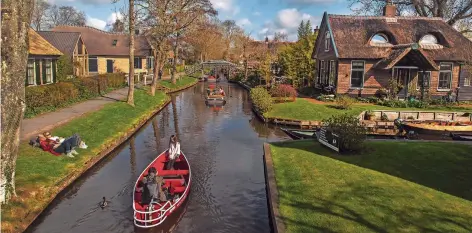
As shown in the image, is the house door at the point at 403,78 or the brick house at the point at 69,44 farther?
the brick house at the point at 69,44

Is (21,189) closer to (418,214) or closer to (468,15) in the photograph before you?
(418,214)

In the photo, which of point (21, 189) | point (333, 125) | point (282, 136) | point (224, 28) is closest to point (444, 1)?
point (282, 136)

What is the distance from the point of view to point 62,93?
26203 mm

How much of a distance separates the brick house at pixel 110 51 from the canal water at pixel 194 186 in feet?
114

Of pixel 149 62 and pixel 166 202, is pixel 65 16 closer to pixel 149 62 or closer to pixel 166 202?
pixel 149 62

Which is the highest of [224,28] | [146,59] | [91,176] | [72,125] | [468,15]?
[224,28]

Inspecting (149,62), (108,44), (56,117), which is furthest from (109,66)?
(56,117)

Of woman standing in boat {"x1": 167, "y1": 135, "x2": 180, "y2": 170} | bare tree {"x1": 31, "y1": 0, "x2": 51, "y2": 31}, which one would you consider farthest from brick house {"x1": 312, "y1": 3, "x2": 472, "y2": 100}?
bare tree {"x1": 31, "y1": 0, "x2": 51, "y2": 31}

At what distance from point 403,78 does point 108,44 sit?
4461 cm

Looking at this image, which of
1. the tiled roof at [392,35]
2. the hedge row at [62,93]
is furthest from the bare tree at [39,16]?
the tiled roof at [392,35]

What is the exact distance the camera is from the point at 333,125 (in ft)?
53.8

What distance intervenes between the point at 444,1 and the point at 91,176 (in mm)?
39550

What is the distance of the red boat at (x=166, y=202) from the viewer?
11047 millimetres

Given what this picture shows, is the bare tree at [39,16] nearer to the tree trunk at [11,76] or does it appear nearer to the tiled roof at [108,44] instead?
the tiled roof at [108,44]
